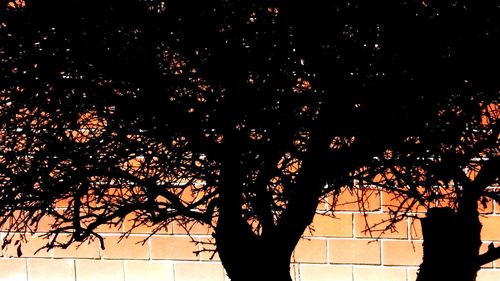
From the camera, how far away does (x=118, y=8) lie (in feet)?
4.75

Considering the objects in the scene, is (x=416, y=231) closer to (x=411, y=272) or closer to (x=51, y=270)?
(x=411, y=272)

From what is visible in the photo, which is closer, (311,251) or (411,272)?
(411,272)

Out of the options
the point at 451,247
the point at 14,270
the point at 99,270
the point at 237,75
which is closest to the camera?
the point at 237,75

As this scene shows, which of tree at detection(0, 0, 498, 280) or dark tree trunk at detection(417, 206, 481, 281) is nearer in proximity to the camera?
tree at detection(0, 0, 498, 280)

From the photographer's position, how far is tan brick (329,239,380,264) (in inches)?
142

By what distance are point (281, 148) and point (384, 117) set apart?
0.90ft

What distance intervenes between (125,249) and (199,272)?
48 cm

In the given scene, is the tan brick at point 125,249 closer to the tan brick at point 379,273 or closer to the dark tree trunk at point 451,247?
the tan brick at point 379,273

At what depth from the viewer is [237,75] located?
1445 mm

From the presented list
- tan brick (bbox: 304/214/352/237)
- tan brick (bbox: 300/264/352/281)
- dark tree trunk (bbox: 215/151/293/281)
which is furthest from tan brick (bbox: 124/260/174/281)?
dark tree trunk (bbox: 215/151/293/281)

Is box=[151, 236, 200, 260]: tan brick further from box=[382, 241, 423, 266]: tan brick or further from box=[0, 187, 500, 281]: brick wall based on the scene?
box=[382, 241, 423, 266]: tan brick

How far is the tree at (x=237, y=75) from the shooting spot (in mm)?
1397

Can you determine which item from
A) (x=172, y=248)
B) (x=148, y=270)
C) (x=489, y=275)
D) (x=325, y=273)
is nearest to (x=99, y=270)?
(x=148, y=270)

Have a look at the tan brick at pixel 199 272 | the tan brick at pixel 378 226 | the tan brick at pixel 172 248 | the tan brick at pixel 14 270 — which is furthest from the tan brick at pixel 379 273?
the tan brick at pixel 14 270
